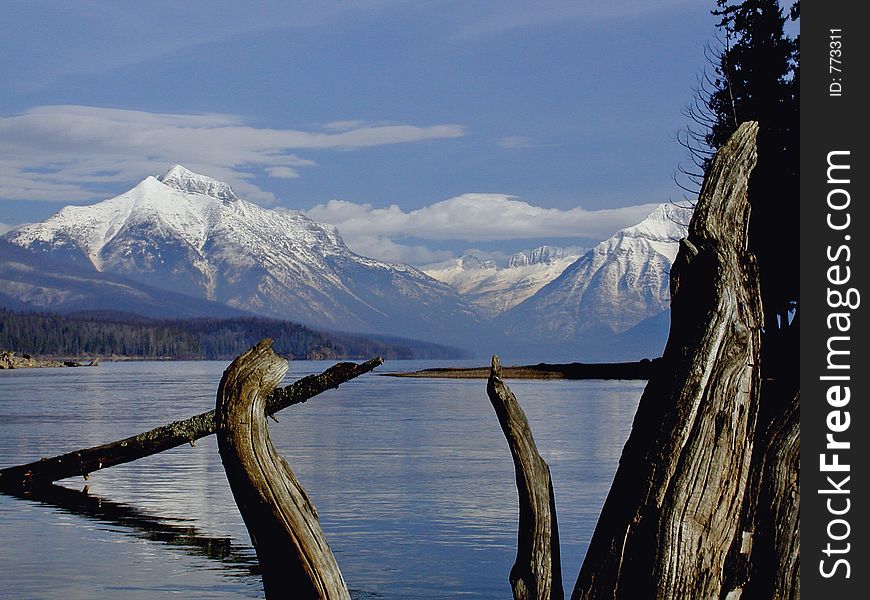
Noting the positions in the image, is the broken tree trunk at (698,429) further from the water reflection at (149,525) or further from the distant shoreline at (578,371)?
the distant shoreline at (578,371)

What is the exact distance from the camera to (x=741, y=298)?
8852 mm

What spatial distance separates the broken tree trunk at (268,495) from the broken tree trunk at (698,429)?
1919 mm

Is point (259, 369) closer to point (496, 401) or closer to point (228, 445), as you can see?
point (228, 445)

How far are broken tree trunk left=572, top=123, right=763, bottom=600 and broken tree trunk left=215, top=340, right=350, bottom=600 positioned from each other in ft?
6.30

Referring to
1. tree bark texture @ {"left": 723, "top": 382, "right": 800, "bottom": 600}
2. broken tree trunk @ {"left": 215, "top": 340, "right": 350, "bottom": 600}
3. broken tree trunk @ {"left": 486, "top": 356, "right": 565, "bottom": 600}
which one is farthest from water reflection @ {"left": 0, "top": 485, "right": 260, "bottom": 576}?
tree bark texture @ {"left": 723, "top": 382, "right": 800, "bottom": 600}

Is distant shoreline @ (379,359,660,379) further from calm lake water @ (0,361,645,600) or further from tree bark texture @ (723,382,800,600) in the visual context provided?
tree bark texture @ (723,382,800,600)

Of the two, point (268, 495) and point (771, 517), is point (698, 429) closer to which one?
point (771, 517)

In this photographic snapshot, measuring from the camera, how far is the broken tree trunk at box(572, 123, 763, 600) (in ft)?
27.5

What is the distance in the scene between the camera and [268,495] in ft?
27.8

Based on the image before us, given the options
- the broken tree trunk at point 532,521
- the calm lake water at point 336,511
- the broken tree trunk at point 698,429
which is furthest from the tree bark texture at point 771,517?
the calm lake water at point 336,511

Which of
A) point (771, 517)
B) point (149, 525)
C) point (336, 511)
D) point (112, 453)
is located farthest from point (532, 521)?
point (112, 453)

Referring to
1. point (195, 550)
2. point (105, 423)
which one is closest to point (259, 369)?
point (195, 550)
